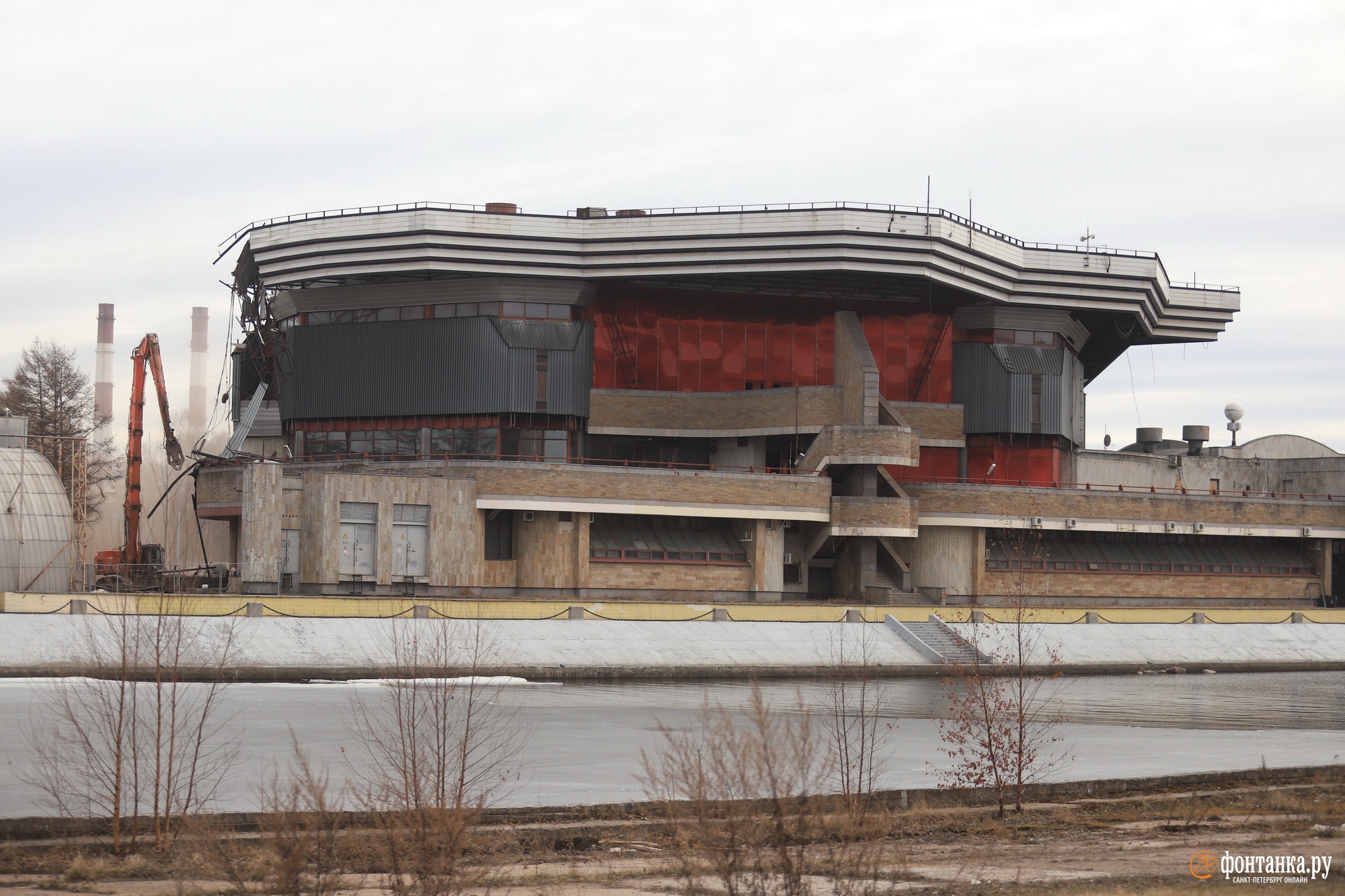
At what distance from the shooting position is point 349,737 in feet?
90.9

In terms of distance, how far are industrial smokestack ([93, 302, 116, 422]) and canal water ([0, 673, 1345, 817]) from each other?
88.1 m

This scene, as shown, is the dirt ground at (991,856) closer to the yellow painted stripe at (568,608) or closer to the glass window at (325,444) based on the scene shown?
the yellow painted stripe at (568,608)

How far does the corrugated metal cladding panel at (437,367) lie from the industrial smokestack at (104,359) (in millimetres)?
55246

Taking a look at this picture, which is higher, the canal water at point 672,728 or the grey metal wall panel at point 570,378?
the grey metal wall panel at point 570,378

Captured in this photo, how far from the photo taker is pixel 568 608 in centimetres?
5522

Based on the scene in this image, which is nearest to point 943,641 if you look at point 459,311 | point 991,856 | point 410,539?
point 410,539

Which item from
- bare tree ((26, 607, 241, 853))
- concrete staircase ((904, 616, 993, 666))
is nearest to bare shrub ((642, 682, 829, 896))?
bare tree ((26, 607, 241, 853))

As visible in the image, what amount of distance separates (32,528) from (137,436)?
21.5 metres

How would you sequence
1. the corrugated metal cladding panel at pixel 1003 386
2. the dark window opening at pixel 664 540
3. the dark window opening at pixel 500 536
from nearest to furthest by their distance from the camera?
the dark window opening at pixel 500 536 < the dark window opening at pixel 664 540 < the corrugated metal cladding panel at pixel 1003 386

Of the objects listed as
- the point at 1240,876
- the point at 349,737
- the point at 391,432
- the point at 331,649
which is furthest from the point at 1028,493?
the point at 1240,876

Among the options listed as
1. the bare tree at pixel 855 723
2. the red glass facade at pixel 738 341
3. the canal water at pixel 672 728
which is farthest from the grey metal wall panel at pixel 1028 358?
the canal water at pixel 672 728

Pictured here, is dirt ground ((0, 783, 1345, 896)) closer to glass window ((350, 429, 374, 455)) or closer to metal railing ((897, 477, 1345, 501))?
metal railing ((897, 477, 1345, 501))

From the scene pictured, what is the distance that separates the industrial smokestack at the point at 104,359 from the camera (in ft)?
403

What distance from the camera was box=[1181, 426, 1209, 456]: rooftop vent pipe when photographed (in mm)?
101562
